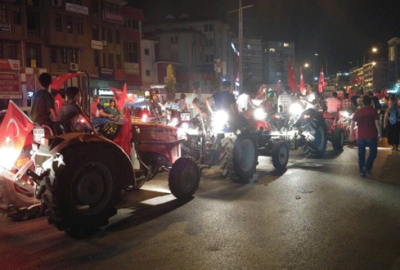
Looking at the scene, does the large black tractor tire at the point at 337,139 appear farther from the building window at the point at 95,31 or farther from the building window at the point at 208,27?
the building window at the point at 208,27

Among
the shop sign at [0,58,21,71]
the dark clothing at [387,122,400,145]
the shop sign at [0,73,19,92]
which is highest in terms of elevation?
the shop sign at [0,58,21,71]

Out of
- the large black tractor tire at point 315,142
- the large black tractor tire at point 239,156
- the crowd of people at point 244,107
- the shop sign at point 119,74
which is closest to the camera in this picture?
the crowd of people at point 244,107

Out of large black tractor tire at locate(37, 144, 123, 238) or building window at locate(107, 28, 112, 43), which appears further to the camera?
building window at locate(107, 28, 112, 43)

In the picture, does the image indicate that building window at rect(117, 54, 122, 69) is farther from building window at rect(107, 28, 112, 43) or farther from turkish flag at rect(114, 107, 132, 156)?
turkish flag at rect(114, 107, 132, 156)

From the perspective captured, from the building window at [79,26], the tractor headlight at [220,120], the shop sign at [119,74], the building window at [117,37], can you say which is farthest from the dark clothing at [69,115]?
the building window at [117,37]

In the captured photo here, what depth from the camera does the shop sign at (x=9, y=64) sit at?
1261 inches

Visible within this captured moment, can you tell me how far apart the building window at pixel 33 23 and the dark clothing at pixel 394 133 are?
32.5m

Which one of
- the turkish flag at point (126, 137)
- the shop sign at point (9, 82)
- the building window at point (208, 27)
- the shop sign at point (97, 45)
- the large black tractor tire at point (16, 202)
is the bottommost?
the large black tractor tire at point (16, 202)

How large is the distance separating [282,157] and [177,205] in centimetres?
441

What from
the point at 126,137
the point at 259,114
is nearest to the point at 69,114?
the point at 126,137

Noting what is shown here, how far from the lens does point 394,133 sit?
46.4ft

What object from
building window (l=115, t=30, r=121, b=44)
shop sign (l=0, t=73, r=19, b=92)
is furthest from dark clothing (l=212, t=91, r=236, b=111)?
Answer: building window (l=115, t=30, r=121, b=44)

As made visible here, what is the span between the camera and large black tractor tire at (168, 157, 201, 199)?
7.12 metres

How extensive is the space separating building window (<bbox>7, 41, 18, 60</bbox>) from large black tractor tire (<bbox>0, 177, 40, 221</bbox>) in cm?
3218
